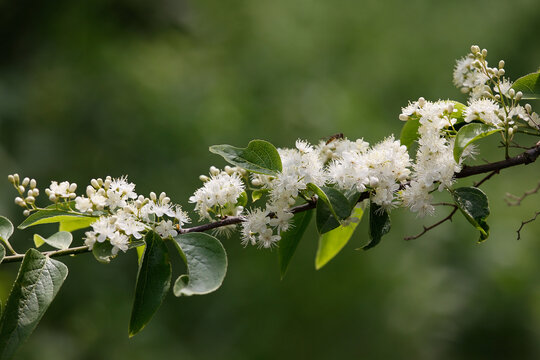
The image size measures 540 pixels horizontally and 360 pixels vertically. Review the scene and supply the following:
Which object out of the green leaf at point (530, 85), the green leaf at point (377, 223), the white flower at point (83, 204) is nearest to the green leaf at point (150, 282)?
the white flower at point (83, 204)

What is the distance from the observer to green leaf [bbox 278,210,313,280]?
160 cm

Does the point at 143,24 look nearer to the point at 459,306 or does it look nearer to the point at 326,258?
the point at 459,306

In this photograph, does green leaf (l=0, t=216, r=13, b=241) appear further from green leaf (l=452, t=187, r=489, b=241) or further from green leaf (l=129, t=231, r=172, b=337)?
green leaf (l=452, t=187, r=489, b=241)

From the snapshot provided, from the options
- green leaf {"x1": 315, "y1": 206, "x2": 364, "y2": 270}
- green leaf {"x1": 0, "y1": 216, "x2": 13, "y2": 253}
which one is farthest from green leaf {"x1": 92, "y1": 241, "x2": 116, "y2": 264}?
green leaf {"x1": 315, "y1": 206, "x2": 364, "y2": 270}

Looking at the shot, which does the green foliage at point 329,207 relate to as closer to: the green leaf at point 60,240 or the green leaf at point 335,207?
the green leaf at point 335,207

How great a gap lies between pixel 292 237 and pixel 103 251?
53 centimetres

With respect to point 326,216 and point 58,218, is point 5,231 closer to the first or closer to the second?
point 58,218

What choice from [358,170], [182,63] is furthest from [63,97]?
[358,170]

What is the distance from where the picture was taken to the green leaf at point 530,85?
1415 millimetres

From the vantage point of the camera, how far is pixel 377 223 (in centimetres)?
140

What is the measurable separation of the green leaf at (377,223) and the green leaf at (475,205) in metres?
0.16

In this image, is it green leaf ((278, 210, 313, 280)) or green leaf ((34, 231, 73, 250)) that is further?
green leaf ((278, 210, 313, 280))

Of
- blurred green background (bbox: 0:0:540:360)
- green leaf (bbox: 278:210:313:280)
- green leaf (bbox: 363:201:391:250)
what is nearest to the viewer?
green leaf (bbox: 363:201:391:250)

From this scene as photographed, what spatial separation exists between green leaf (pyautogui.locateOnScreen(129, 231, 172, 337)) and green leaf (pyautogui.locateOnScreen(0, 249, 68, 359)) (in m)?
0.17
